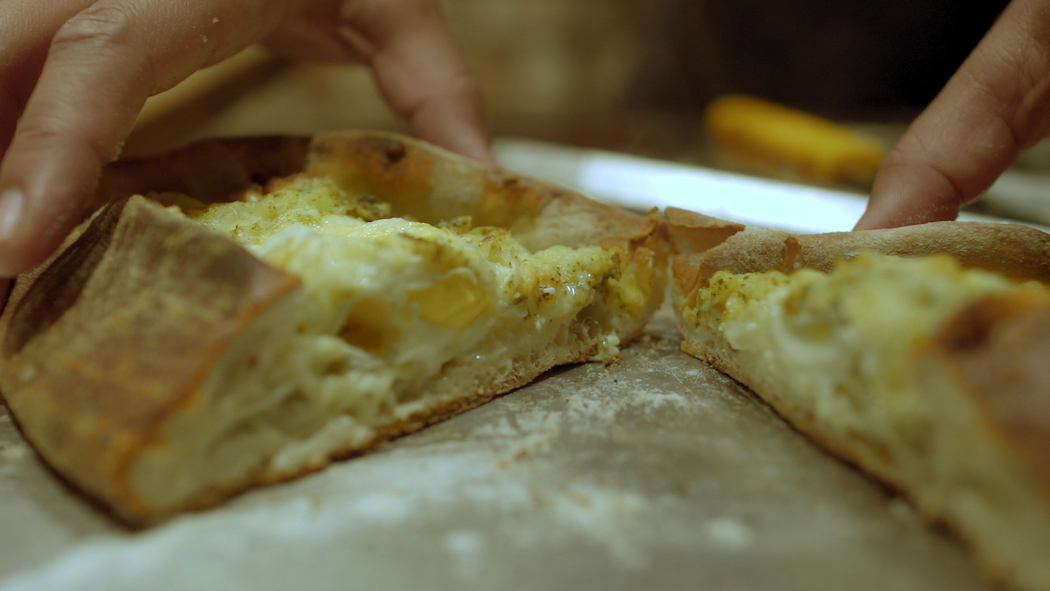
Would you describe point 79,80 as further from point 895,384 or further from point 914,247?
point 914,247

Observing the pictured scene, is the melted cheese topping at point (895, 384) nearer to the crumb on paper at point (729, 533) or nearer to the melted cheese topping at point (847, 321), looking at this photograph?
the melted cheese topping at point (847, 321)

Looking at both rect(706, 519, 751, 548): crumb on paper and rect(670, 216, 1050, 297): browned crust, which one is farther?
rect(670, 216, 1050, 297): browned crust

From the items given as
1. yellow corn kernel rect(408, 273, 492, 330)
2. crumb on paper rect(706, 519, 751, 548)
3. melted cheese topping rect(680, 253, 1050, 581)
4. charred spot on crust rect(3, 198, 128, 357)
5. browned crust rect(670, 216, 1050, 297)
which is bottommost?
charred spot on crust rect(3, 198, 128, 357)

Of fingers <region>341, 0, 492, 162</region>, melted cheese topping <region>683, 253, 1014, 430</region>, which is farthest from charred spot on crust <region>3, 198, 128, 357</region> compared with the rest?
melted cheese topping <region>683, 253, 1014, 430</region>

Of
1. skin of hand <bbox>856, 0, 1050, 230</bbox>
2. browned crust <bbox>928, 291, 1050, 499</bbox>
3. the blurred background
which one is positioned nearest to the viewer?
browned crust <bbox>928, 291, 1050, 499</bbox>

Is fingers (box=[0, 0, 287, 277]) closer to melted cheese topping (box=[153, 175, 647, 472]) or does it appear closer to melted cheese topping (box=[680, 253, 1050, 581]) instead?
melted cheese topping (box=[153, 175, 647, 472])

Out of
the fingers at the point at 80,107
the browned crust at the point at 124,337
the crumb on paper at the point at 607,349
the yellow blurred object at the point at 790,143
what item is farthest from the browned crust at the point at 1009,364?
the yellow blurred object at the point at 790,143
